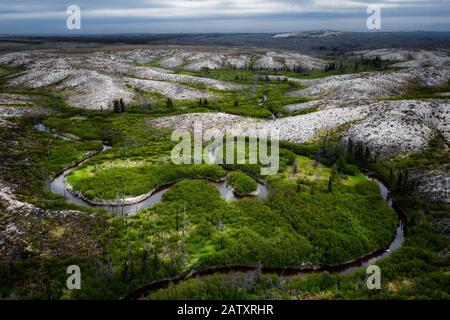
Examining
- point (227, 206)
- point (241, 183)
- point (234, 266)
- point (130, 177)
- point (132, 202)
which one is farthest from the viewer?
point (130, 177)
